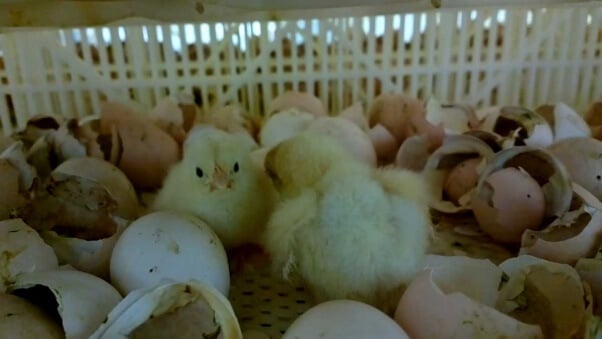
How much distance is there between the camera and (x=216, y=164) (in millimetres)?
631

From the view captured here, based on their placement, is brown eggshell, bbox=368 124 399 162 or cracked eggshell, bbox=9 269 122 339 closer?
cracked eggshell, bbox=9 269 122 339

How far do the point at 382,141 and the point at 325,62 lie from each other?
0.64ft

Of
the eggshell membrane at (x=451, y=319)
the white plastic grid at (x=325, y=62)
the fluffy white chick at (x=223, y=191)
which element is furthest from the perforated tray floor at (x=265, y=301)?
the white plastic grid at (x=325, y=62)

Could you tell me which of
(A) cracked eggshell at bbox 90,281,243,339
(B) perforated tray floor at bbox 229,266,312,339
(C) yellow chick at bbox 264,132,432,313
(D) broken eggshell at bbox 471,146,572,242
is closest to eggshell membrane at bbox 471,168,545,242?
(D) broken eggshell at bbox 471,146,572,242

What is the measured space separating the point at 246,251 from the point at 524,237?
0.29 m

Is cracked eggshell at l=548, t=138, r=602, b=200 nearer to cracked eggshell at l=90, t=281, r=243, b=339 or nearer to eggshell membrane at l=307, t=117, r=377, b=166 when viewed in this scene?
eggshell membrane at l=307, t=117, r=377, b=166

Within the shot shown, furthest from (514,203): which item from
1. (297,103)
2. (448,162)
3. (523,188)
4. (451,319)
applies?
(297,103)

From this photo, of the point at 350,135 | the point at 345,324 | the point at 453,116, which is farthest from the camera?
the point at 453,116

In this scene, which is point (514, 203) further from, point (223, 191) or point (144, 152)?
point (144, 152)

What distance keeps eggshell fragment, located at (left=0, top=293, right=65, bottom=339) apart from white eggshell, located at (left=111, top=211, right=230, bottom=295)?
0.24ft

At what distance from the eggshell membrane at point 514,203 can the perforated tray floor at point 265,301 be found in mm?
226

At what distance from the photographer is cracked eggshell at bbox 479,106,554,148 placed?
766mm

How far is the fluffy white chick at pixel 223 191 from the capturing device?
0.63 meters

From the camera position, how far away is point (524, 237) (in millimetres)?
617
